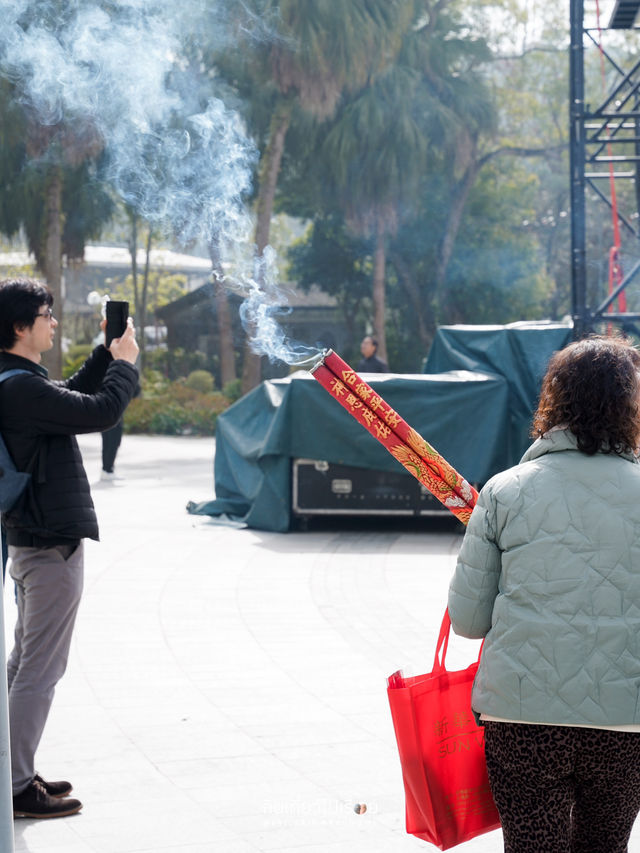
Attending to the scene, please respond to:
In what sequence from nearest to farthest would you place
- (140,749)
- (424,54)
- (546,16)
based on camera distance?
(140,749) → (424,54) → (546,16)

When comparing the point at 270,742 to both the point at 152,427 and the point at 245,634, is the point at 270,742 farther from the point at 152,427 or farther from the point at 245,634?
the point at 152,427

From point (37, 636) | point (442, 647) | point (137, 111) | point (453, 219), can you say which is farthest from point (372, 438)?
point (453, 219)

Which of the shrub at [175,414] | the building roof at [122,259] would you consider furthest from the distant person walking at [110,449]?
the building roof at [122,259]

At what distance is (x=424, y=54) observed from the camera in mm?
30828

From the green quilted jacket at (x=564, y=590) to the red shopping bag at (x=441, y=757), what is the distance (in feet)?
0.72

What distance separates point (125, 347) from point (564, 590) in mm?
2077

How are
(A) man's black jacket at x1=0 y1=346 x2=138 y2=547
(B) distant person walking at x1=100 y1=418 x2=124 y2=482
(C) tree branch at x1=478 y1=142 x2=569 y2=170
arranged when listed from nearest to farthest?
(A) man's black jacket at x1=0 y1=346 x2=138 y2=547
(B) distant person walking at x1=100 y1=418 x2=124 y2=482
(C) tree branch at x1=478 y1=142 x2=569 y2=170

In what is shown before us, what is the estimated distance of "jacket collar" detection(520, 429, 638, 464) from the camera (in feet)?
7.82

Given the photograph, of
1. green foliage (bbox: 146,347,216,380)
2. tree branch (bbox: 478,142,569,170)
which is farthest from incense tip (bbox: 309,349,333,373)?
A: green foliage (bbox: 146,347,216,380)

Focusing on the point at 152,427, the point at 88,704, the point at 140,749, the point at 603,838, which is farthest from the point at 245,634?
the point at 152,427

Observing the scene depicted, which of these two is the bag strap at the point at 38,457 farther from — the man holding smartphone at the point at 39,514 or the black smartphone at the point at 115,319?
the black smartphone at the point at 115,319

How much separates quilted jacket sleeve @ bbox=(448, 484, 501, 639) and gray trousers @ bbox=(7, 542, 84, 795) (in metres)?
1.64

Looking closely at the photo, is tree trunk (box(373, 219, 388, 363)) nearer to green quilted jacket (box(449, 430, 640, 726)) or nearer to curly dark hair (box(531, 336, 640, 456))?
curly dark hair (box(531, 336, 640, 456))

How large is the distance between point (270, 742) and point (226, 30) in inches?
660
